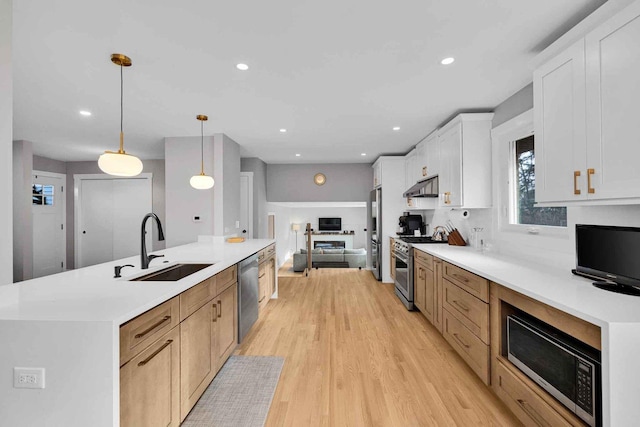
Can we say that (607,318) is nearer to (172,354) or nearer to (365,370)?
(365,370)

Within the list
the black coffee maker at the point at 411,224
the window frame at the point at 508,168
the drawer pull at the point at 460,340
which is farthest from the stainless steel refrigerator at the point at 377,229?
the drawer pull at the point at 460,340

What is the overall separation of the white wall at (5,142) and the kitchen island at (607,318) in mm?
2642

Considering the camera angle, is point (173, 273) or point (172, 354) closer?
point (172, 354)

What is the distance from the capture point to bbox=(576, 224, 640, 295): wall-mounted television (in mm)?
1514

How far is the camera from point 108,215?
6383 millimetres

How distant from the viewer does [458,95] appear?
9.37ft

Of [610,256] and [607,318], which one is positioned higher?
[610,256]

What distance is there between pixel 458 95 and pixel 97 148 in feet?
19.0

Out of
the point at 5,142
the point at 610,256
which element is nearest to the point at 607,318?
the point at 610,256

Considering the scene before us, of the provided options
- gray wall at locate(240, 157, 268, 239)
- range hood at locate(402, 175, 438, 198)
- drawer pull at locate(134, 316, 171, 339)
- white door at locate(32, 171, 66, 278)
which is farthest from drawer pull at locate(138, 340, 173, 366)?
white door at locate(32, 171, 66, 278)

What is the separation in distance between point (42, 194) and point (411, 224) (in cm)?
741

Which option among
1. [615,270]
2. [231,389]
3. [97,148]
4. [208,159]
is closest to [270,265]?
[208,159]

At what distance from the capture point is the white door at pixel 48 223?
5.80m

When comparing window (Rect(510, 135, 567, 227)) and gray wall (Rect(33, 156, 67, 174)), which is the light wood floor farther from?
gray wall (Rect(33, 156, 67, 174))
